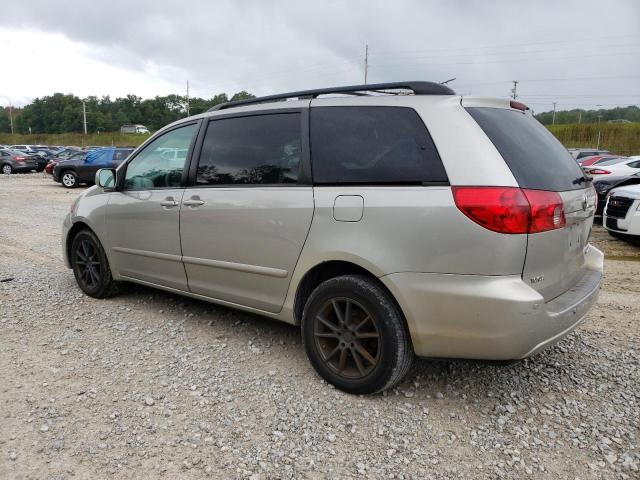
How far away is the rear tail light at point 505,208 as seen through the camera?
8.25 ft

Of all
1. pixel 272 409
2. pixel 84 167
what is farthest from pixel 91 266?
pixel 84 167

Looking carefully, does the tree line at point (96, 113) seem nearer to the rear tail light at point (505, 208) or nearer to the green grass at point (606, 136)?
the green grass at point (606, 136)

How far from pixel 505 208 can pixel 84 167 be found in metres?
19.4

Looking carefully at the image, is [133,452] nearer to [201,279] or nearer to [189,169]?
[201,279]

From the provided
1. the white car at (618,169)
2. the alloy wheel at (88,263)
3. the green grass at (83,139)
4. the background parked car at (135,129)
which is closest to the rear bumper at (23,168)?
the alloy wheel at (88,263)

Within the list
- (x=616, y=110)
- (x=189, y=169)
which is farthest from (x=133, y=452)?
(x=616, y=110)

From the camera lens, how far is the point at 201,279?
153 inches

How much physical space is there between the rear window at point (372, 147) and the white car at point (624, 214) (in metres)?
5.95

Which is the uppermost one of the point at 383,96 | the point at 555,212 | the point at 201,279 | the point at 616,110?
the point at 616,110

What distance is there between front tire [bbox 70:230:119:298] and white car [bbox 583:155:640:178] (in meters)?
10.1

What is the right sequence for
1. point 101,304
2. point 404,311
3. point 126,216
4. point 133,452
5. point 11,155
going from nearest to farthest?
point 133,452
point 404,311
point 126,216
point 101,304
point 11,155

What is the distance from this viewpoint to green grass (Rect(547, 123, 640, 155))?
3472 cm

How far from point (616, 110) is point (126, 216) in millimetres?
65323

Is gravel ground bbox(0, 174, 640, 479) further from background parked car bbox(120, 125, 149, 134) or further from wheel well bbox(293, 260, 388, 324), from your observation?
background parked car bbox(120, 125, 149, 134)
